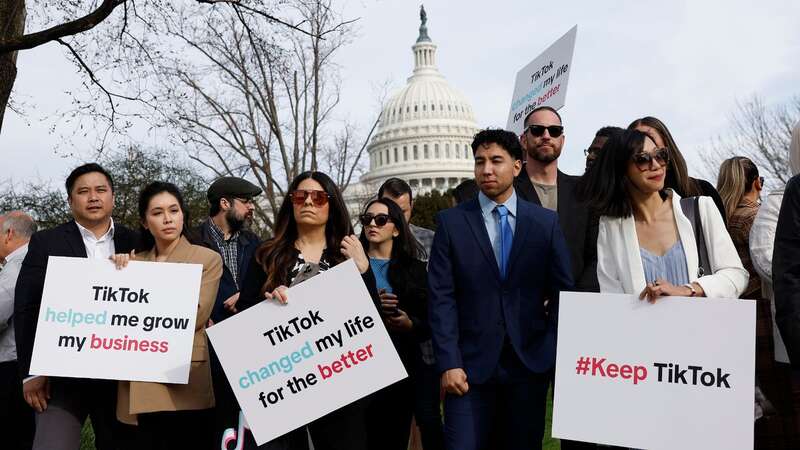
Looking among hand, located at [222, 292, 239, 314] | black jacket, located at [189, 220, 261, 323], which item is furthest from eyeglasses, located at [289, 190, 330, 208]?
hand, located at [222, 292, 239, 314]

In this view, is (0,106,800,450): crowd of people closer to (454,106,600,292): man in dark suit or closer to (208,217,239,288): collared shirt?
(454,106,600,292): man in dark suit

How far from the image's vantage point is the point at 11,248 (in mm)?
5492

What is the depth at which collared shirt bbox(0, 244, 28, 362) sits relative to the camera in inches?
200

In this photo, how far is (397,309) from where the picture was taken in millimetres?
4953

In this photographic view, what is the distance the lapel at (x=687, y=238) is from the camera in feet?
11.7

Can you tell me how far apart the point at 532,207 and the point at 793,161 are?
128 centimetres

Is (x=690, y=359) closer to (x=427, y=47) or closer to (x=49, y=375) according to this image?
(x=49, y=375)

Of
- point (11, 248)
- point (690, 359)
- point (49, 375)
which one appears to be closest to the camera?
point (690, 359)

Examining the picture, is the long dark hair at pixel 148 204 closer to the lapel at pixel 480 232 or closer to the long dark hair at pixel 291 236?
the long dark hair at pixel 291 236

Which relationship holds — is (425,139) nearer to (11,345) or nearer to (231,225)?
(231,225)

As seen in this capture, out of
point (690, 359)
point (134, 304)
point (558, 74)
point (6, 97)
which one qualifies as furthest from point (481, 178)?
point (6, 97)

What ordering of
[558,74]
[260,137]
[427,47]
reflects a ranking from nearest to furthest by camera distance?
[558,74] < [260,137] < [427,47]

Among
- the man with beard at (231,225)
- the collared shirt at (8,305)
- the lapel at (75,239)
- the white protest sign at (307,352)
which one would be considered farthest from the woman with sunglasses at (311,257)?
the collared shirt at (8,305)

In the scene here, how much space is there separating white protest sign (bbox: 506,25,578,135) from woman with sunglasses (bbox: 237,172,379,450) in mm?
2847
